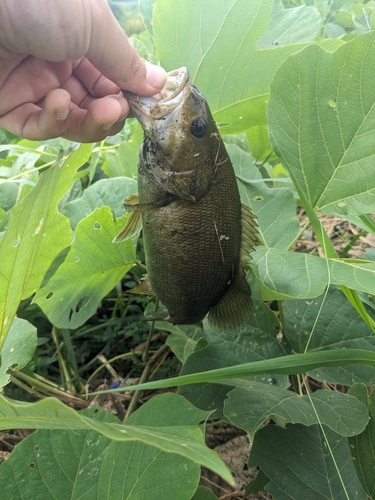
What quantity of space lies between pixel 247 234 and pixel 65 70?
28.6 inches

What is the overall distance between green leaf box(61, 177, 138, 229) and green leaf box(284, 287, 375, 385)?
26.8 inches

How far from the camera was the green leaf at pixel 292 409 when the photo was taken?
0.91m

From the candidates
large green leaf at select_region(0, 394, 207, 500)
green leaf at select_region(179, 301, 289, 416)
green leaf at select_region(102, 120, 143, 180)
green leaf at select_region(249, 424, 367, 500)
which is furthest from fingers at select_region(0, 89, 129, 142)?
green leaf at select_region(249, 424, 367, 500)

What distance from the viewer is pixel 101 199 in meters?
1.47

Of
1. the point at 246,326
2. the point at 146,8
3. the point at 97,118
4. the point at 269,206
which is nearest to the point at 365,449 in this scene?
the point at 246,326

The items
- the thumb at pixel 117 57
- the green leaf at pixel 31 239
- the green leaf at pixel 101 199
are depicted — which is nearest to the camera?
the green leaf at pixel 31 239

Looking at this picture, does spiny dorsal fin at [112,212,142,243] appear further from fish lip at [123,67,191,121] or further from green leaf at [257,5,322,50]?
green leaf at [257,5,322,50]

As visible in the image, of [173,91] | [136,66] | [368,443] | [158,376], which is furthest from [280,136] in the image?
[158,376]

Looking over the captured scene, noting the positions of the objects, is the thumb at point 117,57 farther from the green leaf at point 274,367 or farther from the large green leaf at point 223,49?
the green leaf at point 274,367

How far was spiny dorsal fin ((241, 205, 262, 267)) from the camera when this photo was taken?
1.14 m

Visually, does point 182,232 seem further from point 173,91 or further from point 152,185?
point 173,91

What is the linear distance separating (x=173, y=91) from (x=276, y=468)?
983mm

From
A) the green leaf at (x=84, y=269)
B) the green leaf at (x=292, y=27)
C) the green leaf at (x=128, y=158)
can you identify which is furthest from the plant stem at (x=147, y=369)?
the green leaf at (x=292, y=27)

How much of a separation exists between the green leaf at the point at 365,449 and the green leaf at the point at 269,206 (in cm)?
45
